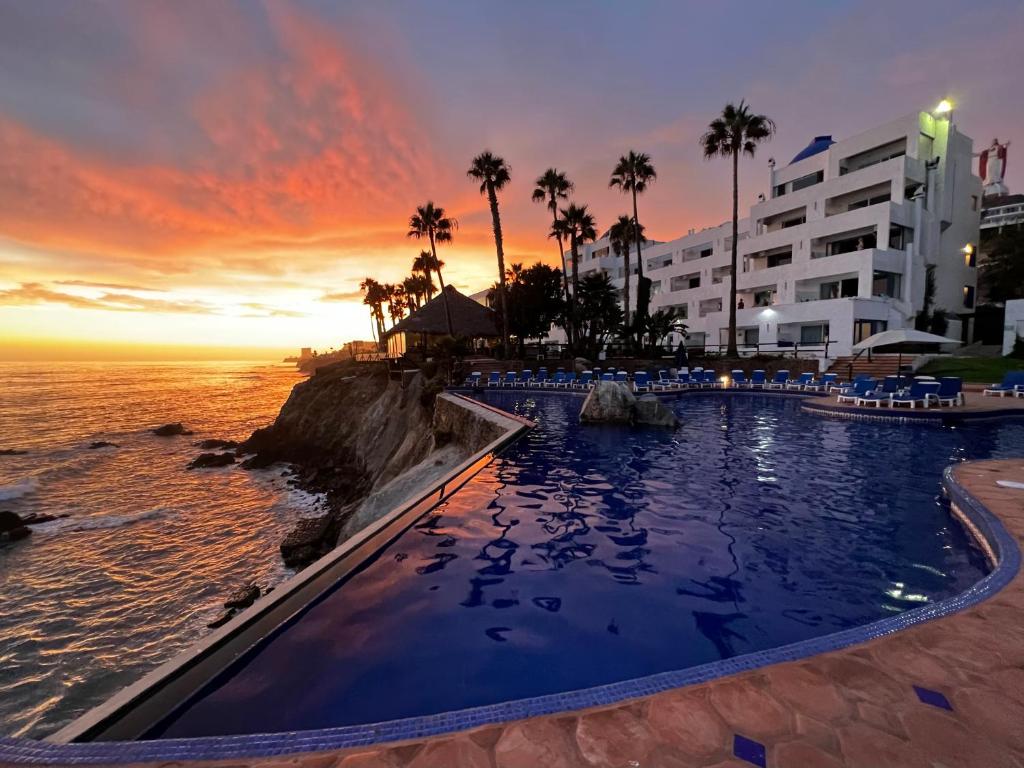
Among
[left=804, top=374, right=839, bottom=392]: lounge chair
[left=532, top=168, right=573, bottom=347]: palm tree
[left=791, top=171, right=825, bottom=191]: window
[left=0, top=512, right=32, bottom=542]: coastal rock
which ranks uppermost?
[left=791, top=171, right=825, bottom=191]: window

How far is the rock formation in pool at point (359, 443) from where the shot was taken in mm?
12836

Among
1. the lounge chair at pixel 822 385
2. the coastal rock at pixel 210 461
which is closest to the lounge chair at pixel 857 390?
the lounge chair at pixel 822 385

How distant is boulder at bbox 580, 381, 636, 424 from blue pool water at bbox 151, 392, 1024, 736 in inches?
202

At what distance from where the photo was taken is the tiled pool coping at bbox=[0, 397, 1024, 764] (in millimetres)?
2334

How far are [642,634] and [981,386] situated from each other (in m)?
28.4

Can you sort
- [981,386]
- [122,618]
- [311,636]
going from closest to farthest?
[311,636]
[122,618]
[981,386]

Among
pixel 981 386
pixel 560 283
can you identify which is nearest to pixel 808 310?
pixel 981 386

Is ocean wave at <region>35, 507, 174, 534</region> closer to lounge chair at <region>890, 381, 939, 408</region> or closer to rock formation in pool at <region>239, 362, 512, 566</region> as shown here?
rock formation in pool at <region>239, 362, 512, 566</region>

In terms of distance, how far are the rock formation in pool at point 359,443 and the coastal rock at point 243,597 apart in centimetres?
173

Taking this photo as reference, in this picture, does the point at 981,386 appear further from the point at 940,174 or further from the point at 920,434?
the point at 940,174

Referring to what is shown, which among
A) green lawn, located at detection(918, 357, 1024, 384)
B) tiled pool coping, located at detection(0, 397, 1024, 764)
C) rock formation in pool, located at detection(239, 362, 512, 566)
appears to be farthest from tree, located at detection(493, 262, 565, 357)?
tiled pool coping, located at detection(0, 397, 1024, 764)

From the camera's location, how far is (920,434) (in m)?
12.0

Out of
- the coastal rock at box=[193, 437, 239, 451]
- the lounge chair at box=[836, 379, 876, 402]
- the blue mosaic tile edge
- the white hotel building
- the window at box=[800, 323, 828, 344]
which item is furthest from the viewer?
the window at box=[800, 323, 828, 344]

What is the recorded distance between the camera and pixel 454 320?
124 ft
